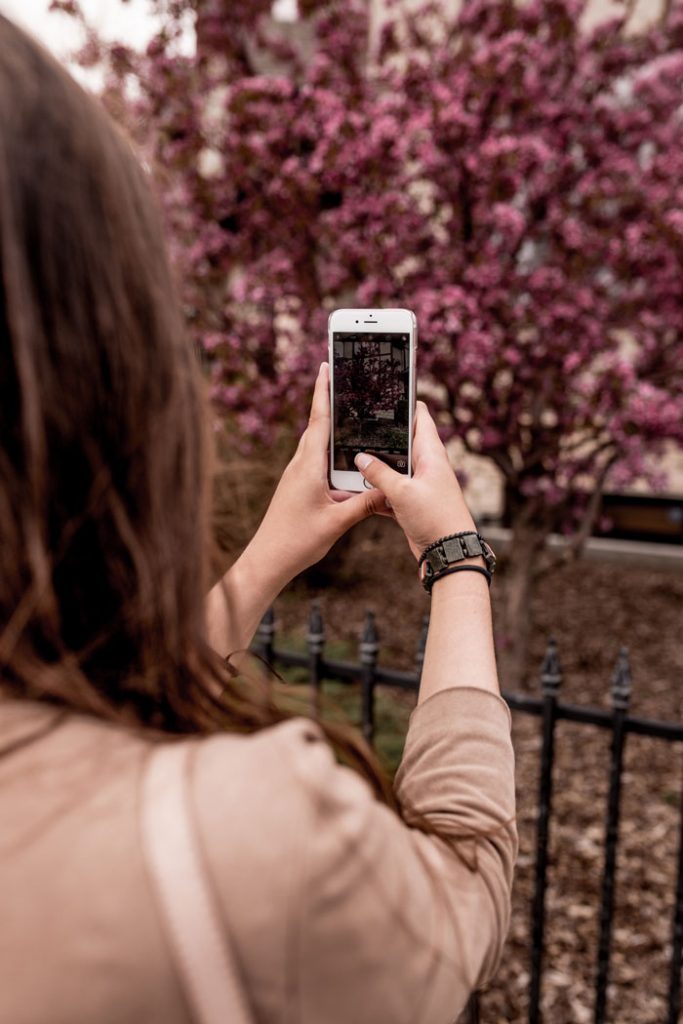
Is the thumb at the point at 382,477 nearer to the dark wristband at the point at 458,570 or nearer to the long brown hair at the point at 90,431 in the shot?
the dark wristband at the point at 458,570

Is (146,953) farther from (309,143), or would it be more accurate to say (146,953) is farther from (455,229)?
(309,143)

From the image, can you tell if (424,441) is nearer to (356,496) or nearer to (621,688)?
(356,496)

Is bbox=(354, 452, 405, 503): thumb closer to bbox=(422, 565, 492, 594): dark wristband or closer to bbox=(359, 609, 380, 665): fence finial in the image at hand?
bbox=(422, 565, 492, 594): dark wristband

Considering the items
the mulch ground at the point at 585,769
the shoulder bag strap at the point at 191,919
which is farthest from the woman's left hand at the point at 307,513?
the mulch ground at the point at 585,769

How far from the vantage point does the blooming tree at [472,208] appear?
4.56 meters

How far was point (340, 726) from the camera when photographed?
91 centimetres

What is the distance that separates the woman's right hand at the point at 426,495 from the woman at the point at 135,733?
0.94 ft

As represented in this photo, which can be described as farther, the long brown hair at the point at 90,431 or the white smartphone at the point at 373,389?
the white smartphone at the point at 373,389

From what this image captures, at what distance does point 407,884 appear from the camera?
0.72 m

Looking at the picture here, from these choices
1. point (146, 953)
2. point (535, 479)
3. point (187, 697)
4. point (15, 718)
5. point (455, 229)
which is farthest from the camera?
point (535, 479)

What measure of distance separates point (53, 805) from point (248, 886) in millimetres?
166

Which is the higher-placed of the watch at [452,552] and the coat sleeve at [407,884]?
the watch at [452,552]

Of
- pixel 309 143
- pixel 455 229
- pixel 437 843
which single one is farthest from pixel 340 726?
pixel 309 143

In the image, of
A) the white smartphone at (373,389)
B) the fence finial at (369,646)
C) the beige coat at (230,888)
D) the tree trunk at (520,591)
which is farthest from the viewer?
the tree trunk at (520,591)
